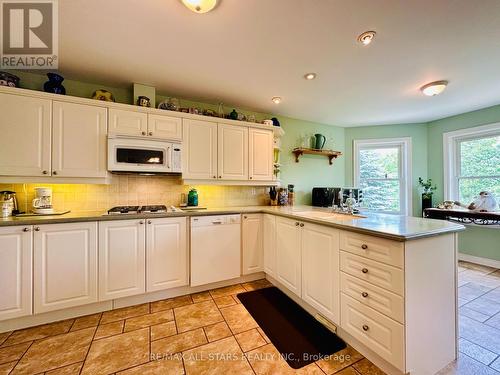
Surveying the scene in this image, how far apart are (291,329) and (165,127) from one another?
95.0 inches

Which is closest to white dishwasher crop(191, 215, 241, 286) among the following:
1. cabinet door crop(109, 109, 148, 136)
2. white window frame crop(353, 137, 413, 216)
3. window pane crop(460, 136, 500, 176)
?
cabinet door crop(109, 109, 148, 136)

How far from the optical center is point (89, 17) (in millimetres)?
1509

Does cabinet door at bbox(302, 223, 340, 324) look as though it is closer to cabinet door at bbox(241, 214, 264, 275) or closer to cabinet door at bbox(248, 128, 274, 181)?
cabinet door at bbox(241, 214, 264, 275)

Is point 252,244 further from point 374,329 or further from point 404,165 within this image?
point 404,165

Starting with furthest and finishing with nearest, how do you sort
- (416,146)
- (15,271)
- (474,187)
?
(416,146) → (474,187) → (15,271)

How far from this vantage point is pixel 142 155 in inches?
92.4

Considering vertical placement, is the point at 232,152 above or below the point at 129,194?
above

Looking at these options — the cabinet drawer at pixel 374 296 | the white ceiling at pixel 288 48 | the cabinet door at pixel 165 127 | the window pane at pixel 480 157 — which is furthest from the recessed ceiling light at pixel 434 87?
the cabinet door at pixel 165 127

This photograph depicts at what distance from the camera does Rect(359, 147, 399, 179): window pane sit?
4074mm

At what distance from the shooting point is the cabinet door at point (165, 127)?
2.40m

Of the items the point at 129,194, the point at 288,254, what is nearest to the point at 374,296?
the point at 288,254

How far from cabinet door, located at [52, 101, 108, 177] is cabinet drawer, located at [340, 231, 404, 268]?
2382mm

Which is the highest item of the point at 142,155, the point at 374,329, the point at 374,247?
the point at 142,155

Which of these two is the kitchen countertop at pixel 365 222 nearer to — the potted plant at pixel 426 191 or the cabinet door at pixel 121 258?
the cabinet door at pixel 121 258
